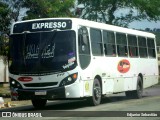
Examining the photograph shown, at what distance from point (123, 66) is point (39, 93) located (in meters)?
6.03

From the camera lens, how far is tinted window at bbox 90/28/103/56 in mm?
18625

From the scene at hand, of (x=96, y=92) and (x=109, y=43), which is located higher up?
(x=109, y=43)

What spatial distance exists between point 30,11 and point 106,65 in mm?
7506

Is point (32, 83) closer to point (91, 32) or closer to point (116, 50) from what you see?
point (91, 32)

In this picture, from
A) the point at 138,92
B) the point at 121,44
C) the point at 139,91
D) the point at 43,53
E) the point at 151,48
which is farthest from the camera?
the point at 151,48

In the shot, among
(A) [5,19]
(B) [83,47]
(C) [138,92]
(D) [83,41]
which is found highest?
(A) [5,19]

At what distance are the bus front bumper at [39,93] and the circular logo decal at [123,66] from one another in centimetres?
517

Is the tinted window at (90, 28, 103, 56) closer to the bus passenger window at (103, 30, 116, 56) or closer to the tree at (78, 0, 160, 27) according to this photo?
the bus passenger window at (103, 30, 116, 56)

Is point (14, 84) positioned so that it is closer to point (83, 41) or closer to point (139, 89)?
point (83, 41)

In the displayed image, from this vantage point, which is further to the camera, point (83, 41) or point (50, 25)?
point (83, 41)

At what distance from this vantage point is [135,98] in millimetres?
23938

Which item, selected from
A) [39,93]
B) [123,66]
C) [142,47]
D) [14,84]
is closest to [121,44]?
[123,66]

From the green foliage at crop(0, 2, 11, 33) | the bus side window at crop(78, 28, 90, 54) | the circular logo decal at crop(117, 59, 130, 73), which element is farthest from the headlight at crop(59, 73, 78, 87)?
the green foliage at crop(0, 2, 11, 33)

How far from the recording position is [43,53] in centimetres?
1692
